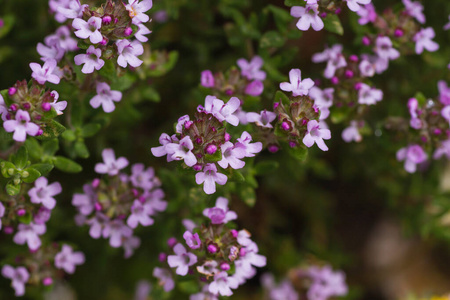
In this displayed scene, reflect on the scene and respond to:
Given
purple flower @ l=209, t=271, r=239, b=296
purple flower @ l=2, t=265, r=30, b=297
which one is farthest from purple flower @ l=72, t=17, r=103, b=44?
purple flower @ l=2, t=265, r=30, b=297

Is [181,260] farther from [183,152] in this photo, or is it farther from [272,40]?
[272,40]

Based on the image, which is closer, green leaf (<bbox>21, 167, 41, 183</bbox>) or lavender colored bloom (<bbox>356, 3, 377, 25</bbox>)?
green leaf (<bbox>21, 167, 41, 183</bbox>)

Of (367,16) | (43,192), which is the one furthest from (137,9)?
(367,16)

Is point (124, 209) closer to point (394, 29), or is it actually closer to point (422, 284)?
point (394, 29)

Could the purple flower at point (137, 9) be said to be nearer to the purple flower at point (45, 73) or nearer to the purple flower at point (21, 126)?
the purple flower at point (45, 73)

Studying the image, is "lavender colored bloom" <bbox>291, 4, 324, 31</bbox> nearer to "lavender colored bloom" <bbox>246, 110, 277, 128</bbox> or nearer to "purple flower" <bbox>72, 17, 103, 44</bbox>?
"lavender colored bloom" <bbox>246, 110, 277, 128</bbox>
